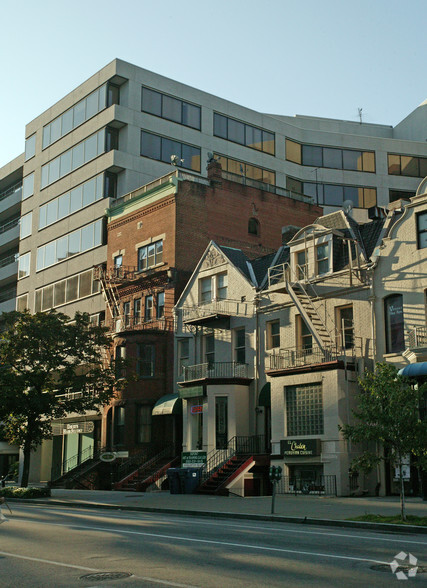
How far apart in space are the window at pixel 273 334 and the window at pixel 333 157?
2868 centimetres

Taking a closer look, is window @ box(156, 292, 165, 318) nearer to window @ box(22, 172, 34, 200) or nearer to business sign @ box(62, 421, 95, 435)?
business sign @ box(62, 421, 95, 435)

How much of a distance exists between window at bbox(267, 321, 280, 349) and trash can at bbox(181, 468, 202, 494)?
6.77m

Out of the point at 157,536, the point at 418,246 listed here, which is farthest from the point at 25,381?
the point at 157,536

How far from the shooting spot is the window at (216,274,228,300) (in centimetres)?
3791

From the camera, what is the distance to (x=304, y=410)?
30.0 meters

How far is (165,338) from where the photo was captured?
135 feet

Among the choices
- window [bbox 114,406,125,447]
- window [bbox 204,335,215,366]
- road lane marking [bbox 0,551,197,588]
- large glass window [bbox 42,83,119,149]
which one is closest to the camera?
road lane marking [bbox 0,551,197,588]

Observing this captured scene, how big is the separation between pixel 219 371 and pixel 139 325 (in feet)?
28.4

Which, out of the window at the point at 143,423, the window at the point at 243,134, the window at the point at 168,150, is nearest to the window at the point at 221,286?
the window at the point at 143,423

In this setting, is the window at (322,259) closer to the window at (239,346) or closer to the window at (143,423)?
the window at (239,346)

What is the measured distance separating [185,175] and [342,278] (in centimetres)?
1592

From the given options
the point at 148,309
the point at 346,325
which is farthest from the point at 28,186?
the point at 346,325

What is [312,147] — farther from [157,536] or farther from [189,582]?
[189,582]

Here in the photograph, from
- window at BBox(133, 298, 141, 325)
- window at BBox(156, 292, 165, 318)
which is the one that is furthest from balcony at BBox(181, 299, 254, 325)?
window at BBox(133, 298, 141, 325)
